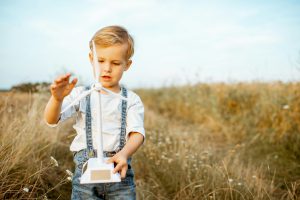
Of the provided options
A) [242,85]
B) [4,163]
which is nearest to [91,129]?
[4,163]

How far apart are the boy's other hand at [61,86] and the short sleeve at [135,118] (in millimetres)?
491

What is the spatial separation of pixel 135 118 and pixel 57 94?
1.80 feet

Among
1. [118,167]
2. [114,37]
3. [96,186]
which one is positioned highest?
[114,37]

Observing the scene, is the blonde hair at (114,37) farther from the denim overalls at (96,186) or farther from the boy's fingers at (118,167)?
the boy's fingers at (118,167)

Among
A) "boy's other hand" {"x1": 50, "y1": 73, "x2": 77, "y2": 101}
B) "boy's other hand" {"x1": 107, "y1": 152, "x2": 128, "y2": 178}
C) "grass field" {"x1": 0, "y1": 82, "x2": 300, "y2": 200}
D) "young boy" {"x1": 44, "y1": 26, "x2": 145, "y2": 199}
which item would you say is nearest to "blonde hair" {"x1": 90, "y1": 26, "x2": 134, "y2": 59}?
"young boy" {"x1": 44, "y1": 26, "x2": 145, "y2": 199}

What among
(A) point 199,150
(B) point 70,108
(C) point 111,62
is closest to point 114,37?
(C) point 111,62

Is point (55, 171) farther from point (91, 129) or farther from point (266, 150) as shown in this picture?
point (266, 150)

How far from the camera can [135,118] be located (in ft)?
6.76

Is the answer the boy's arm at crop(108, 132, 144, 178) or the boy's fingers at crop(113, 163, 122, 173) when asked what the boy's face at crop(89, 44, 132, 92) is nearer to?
the boy's arm at crop(108, 132, 144, 178)

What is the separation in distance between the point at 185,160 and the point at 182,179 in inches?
10.5

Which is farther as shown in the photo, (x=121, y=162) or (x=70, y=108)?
(x=70, y=108)

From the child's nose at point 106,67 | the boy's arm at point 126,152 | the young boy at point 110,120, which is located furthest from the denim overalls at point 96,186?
the child's nose at point 106,67

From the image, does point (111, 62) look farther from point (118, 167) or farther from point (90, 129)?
point (118, 167)

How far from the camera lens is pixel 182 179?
3.34m
